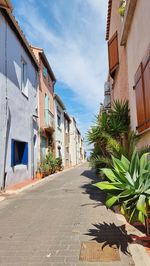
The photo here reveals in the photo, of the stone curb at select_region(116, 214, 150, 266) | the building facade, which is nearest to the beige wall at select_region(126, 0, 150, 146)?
the building facade

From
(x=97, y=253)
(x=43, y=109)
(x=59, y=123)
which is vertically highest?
(x=59, y=123)

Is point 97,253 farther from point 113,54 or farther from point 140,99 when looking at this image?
point 113,54

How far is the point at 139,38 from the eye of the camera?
25.0 ft

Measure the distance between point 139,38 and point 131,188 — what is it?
487cm

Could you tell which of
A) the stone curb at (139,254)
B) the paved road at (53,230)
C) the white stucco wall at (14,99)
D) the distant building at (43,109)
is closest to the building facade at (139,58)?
the paved road at (53,230)

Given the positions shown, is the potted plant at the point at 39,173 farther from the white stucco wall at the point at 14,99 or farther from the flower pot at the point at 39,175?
the white stucco wall at the point at 14,99

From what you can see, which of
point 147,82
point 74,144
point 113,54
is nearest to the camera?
point 147,82

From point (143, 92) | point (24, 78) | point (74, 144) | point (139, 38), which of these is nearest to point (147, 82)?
point (143, 92)

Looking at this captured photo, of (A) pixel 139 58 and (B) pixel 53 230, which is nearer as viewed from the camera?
(B) pixel 53 230

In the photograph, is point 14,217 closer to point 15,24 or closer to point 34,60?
point 15,24

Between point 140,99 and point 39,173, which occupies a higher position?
point 140,99

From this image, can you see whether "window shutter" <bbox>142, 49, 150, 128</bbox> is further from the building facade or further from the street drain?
the street drain

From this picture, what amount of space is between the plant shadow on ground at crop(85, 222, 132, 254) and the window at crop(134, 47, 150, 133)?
255 centimetres

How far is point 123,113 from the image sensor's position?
9961 mm
